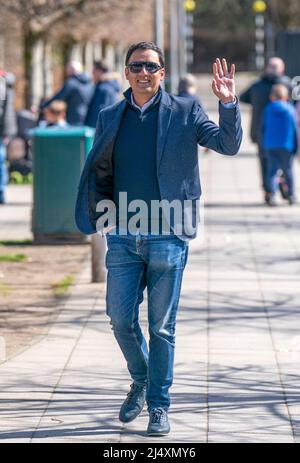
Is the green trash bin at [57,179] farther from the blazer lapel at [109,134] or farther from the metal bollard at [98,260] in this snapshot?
the blazer lapel at [109,134]

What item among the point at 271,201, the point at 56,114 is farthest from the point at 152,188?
the point at 271,201

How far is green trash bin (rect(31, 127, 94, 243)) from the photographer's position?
521 inches

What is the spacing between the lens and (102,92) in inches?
660

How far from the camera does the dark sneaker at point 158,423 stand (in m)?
6.13

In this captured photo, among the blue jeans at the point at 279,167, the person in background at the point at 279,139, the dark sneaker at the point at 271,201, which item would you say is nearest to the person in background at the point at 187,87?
the person in background at the point at 279,139

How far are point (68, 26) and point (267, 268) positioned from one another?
16573 millimetres

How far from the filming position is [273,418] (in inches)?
258

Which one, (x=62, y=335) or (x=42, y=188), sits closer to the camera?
(x=62, y=335)

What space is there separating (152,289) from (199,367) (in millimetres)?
1652

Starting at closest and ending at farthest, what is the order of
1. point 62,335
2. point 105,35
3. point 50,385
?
point 50,385 → point 62,335 → point 105,35

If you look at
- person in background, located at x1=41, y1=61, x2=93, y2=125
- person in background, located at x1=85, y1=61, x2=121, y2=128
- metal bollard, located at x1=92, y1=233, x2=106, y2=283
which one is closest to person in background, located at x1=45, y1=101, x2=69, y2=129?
person in background, located at x1=85, y1=61, x2=121, y2=128

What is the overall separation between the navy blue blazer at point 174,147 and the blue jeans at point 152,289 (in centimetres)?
13
